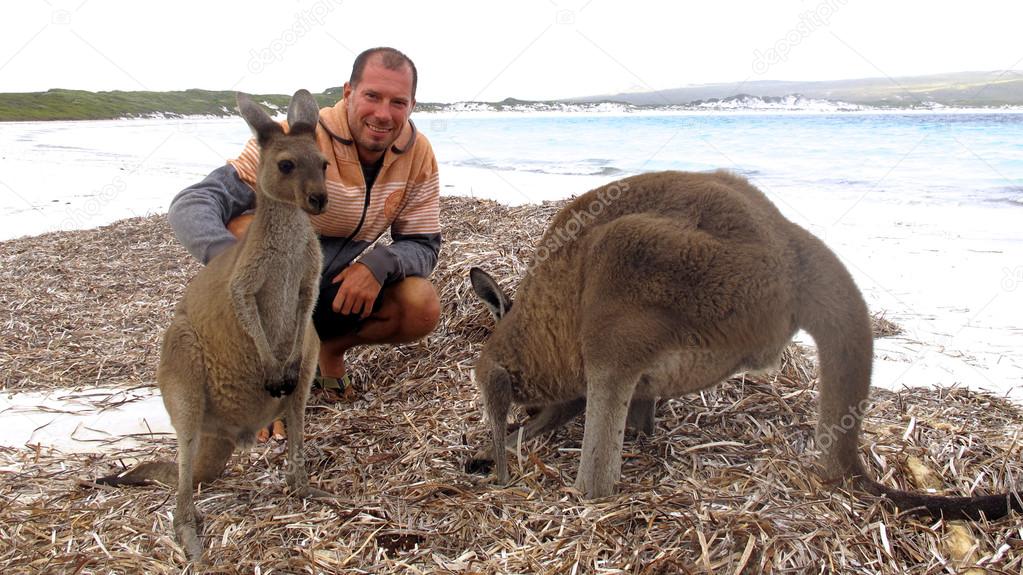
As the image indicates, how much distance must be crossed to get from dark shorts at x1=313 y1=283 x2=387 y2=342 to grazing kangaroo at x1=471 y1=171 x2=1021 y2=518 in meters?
1.23

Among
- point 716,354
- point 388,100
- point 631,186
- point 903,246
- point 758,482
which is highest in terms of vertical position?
point 388,100

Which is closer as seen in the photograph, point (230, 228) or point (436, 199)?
point (230, 228)

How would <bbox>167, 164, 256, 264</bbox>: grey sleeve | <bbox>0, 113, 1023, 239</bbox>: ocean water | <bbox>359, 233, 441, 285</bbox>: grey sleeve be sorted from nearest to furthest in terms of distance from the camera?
<bbox>167, 164, 256, 264</bbox>: grey sleeve, <bbox>359, 233, 441, 285</bbox>: grey sleeve, <bbox>0, 113, 1023, 239</bbox>: ocean water

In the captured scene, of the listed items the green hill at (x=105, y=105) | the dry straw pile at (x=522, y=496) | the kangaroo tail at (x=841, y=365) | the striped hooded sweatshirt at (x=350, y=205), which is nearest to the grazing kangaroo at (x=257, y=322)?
the dry straw pile at (x=522, y=496)

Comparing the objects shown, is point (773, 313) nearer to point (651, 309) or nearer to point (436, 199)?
point (651, 309)

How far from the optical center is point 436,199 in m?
3.64

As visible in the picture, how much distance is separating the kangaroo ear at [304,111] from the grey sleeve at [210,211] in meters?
0.74

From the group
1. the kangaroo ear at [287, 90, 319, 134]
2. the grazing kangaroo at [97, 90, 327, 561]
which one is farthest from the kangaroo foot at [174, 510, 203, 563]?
the kangaroo ear at [287, 90, 319, 134]

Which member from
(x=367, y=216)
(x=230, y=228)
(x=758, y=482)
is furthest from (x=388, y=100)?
(x=758, y=482)

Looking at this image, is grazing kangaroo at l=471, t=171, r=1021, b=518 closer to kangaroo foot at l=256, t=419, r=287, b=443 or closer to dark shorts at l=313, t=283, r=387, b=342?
kangaroo foot at l=256, t=419, r=287, b=443

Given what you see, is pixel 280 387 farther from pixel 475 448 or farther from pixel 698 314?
pixel 698 314

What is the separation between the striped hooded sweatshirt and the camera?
290 cm

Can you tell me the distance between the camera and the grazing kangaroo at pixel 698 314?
212 cm

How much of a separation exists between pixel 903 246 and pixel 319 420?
5774 millimetres
